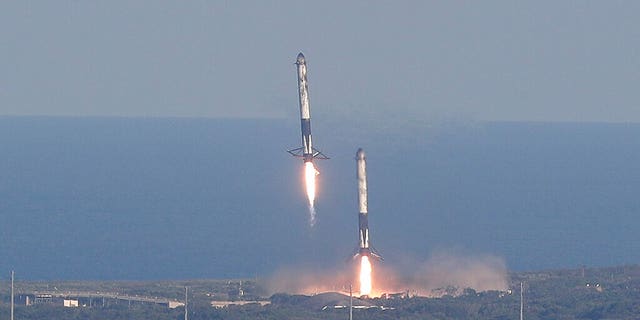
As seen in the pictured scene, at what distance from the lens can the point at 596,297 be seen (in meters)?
108

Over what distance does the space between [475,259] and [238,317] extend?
1204 inches

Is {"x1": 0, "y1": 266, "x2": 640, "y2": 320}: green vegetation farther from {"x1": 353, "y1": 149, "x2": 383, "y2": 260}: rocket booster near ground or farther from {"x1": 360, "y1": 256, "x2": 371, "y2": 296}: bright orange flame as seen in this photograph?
{"x1": 353, "y1": 149, "x2": 383, "y2": 260}: rocket booster near ground

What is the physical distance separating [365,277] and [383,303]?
11.2 feet

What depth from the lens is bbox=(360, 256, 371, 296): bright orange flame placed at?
102m

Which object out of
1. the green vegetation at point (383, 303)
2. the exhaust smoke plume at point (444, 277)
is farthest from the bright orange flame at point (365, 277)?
the green vegetation at point (383, 303)

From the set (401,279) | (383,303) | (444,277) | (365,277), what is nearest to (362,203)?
(383,303)

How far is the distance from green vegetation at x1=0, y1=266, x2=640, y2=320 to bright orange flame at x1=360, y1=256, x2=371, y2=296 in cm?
211

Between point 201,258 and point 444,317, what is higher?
point 201,258

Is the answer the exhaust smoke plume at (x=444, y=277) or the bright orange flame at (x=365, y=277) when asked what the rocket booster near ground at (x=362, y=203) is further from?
the exhaust smoke plume at (x=444, y=277)

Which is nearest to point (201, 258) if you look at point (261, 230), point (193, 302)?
point (261, 230)

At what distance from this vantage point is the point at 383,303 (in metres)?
101

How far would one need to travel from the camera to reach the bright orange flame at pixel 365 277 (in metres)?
102

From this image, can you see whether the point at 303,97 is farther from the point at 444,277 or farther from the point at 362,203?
the point at 444,277

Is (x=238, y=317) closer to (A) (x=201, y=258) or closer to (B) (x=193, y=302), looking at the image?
(B) (x=193, y=302)
